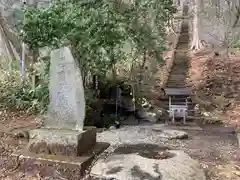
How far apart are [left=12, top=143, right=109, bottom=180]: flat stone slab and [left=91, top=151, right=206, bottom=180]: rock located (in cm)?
19

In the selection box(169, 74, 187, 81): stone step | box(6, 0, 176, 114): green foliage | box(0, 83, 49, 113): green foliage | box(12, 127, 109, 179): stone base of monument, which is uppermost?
box(6, 0, 176, 114): green foliage

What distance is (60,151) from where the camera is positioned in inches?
190

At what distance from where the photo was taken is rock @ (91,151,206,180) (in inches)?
163

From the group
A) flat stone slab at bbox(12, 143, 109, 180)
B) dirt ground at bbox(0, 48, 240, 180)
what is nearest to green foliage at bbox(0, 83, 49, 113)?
Answer: dirt ground at bbox(0, 48, 240, 180)

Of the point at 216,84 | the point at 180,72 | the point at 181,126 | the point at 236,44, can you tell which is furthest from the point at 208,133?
the point at 236,44

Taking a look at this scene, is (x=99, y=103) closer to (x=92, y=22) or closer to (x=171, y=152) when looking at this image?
(x=92, y=22)

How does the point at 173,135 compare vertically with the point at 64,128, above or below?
below

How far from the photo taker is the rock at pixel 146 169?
13.6ft

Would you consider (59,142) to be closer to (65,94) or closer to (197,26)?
A: (65,94)

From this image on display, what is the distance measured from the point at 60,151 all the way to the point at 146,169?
1408 millimetres

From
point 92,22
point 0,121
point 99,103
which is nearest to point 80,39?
point 92,22

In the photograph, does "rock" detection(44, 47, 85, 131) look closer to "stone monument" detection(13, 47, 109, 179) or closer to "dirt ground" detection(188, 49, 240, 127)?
"stone monument" detection(13, 47, 109, 179)

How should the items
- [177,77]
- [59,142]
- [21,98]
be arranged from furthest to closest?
[177,77] → [21,98] → [59,142]

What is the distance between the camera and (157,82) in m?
12.7
